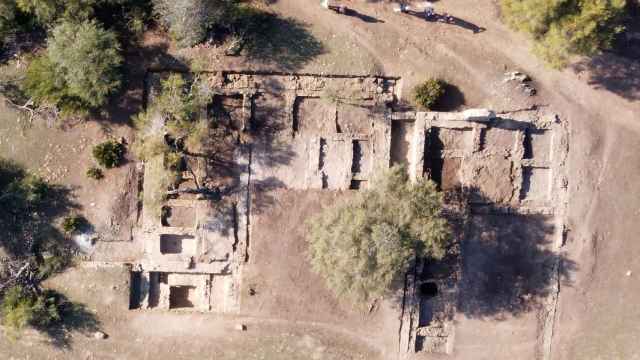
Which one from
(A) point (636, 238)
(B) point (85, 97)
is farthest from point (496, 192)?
(B) point (85, 97)

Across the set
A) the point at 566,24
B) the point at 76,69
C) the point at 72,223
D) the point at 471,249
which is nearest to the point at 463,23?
the point at 566,24

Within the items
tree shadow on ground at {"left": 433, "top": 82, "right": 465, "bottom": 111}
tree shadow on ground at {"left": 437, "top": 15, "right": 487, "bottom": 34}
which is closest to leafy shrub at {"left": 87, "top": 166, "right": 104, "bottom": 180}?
tree shadow on ground at {"left": 433, "top": 82, "right": 465, "bottom": 111}

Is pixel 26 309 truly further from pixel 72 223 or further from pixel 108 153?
pixel 108 153

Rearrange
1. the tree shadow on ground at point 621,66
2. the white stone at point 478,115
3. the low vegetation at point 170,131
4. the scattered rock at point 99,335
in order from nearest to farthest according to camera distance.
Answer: the white stone at point 478,115 < the low vegetation at point 170,131 < the tree shadow on ground at point 621,66 < the scattered rock at point 99,335

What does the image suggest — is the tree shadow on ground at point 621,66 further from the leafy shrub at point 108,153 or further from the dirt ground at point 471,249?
the leafy shrub at point 108,153

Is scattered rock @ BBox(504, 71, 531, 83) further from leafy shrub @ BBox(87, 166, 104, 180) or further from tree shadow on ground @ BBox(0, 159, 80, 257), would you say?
tree shadow on ground @ BBox(0, 159, 80, 257)

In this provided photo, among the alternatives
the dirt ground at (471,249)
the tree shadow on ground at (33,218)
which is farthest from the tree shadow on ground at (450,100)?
the tree shadow on ground at (33,218)
